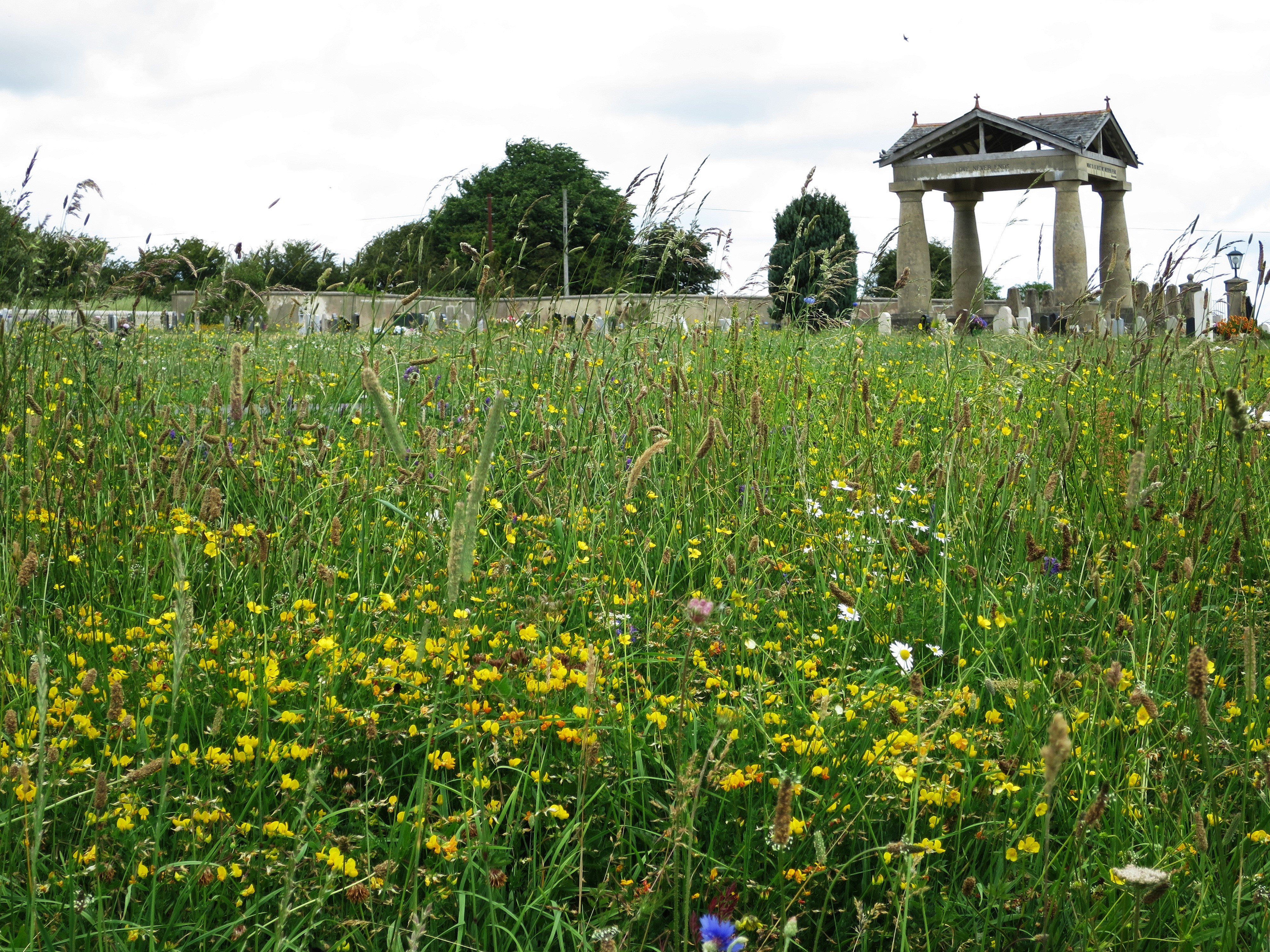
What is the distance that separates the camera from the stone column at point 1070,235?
864 inches

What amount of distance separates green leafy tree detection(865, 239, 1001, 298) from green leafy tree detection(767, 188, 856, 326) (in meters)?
0.12

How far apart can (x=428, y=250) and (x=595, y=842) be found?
110 inches

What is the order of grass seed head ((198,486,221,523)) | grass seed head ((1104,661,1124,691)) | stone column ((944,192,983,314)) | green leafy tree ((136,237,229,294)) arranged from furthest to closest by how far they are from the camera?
stone column ((944,192,983,314)), green leafy tree ((136,237,229,294)), grass seed head ((198,486,221,523)), grass seed head ((1104,661,1124,691))

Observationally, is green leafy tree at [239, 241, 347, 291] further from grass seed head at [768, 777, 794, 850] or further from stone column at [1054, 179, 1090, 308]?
stone column at [1054, 179, 1090, 308]

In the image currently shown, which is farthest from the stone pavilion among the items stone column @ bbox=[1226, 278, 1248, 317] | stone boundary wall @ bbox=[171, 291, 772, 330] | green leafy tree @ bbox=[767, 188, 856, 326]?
stone boundary wall @ bbox=[171, 291, 772, 330]

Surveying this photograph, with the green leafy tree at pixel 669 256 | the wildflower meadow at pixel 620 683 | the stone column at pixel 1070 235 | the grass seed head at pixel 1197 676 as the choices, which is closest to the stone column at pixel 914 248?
the stone column at pixel 1070 235

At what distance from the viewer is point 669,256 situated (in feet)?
11.2

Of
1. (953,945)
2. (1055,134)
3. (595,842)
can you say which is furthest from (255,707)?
(1055,134)

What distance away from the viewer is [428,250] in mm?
3855

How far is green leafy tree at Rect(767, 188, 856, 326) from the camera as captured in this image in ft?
12.7

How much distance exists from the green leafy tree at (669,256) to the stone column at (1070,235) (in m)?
19.9

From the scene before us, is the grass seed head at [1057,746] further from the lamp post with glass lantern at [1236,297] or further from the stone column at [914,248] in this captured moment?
the stone column at [914,248]

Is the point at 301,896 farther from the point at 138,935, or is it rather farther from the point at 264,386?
the point at 264,386

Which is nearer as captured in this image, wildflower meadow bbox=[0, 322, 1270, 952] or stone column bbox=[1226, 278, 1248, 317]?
wildflower meadow bbox=[0, 322, 1270, 952]
